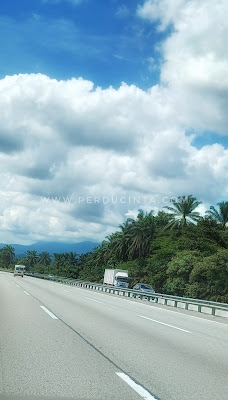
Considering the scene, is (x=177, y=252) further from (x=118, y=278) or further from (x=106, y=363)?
(x=106, y=363)

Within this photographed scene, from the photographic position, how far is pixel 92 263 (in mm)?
107438

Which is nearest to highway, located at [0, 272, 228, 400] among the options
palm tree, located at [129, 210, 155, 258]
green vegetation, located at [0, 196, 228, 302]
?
green vegetation, located at [0, 196, 228, 302]

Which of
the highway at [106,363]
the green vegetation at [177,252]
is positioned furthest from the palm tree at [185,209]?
the highway at [106,363]

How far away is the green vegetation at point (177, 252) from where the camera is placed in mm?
42125

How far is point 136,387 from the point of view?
604cm

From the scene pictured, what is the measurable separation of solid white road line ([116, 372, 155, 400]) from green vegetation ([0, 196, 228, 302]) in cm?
3401

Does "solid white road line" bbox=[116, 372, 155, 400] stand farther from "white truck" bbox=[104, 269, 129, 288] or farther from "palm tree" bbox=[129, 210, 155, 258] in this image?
"palm tree" bbox=[129, 210, 155, 258]

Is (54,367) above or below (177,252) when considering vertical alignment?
below

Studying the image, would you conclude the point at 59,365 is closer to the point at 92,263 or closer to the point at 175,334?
the point at 175,334

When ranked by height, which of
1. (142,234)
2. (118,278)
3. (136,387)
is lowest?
(136,387)

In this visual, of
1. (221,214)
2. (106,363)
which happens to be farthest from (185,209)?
(106,363)

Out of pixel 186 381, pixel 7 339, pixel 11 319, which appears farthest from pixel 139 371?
pixel 11 319

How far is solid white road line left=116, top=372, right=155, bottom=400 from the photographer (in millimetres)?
5613

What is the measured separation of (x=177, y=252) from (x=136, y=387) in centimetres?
4817
